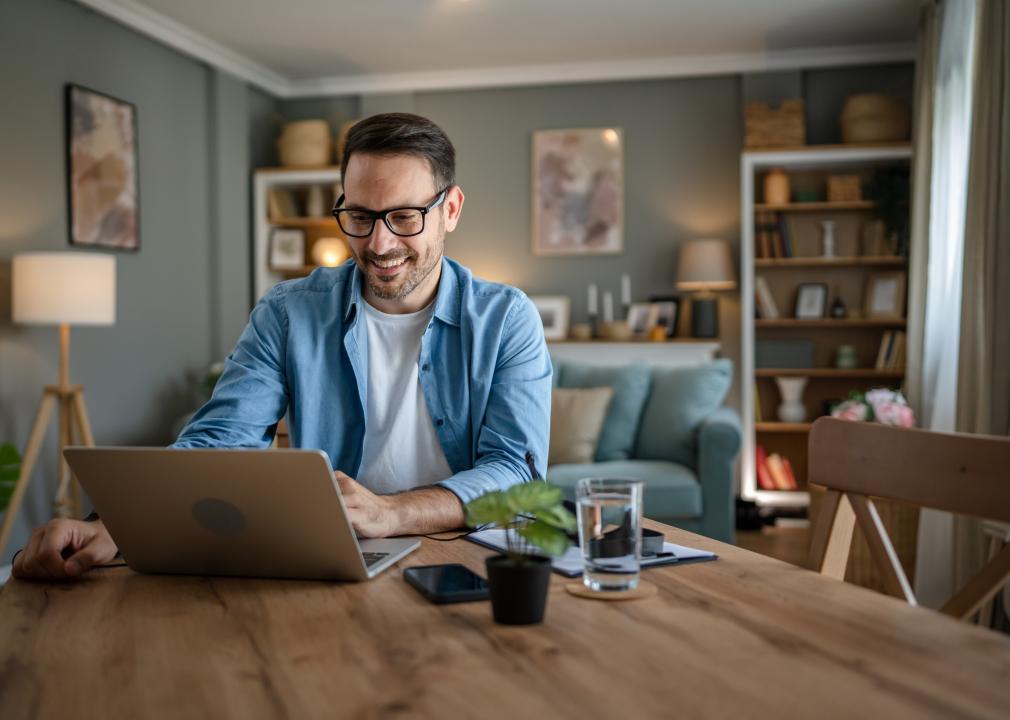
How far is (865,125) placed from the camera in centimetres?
528

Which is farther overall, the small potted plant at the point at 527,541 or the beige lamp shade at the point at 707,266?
the beige lamp shade at the point at 707,266

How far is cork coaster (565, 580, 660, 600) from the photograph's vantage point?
1.04m

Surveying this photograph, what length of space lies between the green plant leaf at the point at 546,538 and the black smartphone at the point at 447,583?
0.49ft

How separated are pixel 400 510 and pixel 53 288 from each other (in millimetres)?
3113

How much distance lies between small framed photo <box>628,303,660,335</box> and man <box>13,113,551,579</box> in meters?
4.01

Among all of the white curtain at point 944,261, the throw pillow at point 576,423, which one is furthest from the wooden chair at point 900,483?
the throw pillow at point 576,423

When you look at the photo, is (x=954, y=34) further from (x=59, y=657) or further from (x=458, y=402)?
(x=59, y=657)

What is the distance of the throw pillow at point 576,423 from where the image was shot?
13.9ft

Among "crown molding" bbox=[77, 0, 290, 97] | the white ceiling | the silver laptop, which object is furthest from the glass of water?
"crown molding" bbox=[77, 0, 290, 97]

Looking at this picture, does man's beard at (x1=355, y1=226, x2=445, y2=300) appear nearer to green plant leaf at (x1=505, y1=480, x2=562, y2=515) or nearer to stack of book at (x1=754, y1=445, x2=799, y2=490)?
green plant leaf at (x1=505, y1=480, x2=562, y2=515)

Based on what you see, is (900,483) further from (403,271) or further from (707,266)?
(707,266)

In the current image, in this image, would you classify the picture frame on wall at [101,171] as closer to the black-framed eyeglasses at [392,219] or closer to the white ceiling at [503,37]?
the white ceiling at [503,37]

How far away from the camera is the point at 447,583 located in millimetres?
1074

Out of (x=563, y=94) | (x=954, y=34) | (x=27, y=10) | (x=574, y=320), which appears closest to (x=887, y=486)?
(x=954, y=34)
